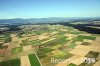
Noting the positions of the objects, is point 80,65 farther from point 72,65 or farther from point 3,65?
point 3,65

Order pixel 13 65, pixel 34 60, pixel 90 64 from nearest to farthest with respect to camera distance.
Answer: pixel 90 64 < pixel 13 65 < pixel 34 60

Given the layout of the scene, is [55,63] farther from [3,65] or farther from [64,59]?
[3,65]

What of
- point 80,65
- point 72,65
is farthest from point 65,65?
point 80,65

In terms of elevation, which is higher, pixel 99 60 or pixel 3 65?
pixel 99 60

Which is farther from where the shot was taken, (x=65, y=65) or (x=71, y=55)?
(x=71, y=55)

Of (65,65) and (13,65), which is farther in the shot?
(13,65)

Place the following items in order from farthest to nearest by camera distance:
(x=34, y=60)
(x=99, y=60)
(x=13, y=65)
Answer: (x=34, y=60) < (x=13, y=65) < (x=99, y=60)

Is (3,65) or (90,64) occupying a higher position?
(90,64)

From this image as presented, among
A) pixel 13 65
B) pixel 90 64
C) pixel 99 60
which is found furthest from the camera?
pixel 13 65

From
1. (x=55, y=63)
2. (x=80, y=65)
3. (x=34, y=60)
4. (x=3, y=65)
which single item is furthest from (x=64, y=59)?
(x=3, y=65)
